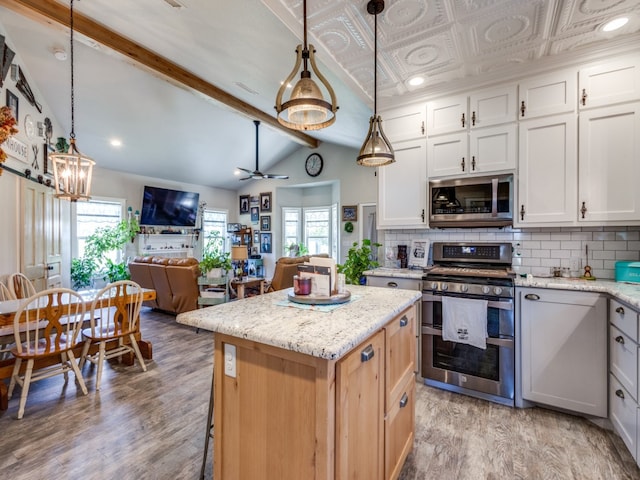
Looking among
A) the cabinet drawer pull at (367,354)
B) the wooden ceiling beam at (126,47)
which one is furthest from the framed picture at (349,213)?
the cabinet drawer pull at (367,354)

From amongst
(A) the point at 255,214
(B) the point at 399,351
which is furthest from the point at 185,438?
(A) the point at 255,214

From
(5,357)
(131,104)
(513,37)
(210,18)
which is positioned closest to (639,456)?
(513,37)

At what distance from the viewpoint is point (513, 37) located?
2260 millimetres

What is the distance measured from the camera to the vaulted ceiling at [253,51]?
6.77 feet

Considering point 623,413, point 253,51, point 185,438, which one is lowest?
point 185,438

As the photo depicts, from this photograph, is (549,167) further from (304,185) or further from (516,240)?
(304,185)

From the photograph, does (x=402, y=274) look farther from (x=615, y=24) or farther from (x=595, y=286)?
(x=615, y=24)

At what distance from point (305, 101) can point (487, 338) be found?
2287mm

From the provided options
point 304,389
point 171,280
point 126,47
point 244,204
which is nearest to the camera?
point 304,389

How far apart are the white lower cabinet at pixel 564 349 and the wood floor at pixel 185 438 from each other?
0.18 metres

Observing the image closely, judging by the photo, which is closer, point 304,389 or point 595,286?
point 304,389

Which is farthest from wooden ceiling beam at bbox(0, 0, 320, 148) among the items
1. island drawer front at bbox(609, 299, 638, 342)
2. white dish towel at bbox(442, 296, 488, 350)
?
island drawer front at bbox(609, 299, 638, 342)

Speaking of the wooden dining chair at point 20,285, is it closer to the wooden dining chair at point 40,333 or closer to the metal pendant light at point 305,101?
the wooden dining chair at point 40,333

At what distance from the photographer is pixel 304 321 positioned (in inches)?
50.8
